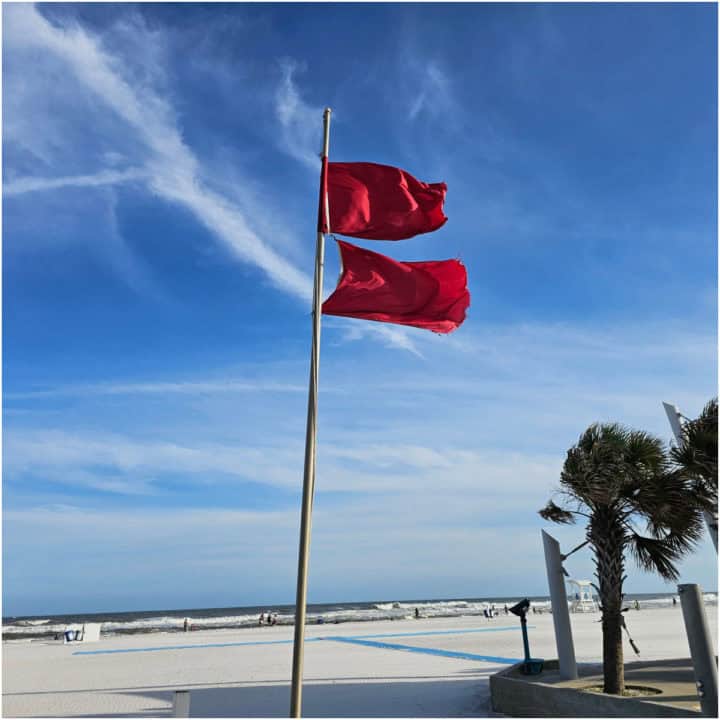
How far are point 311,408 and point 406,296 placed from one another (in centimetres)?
187

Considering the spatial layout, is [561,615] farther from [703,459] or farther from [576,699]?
[703,459]

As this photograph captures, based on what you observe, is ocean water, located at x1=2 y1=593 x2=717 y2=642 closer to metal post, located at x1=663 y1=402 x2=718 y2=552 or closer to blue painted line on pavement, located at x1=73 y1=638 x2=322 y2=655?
blue painted line on pavement, located at x1=73 y1=638 x2=322 y2=655

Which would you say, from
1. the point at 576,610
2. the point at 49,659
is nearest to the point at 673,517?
the point at 49,659

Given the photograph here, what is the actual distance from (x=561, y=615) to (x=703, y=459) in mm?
3591

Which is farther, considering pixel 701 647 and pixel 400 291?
pixel 400 291

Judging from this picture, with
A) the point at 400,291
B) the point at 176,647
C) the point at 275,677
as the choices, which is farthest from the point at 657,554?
the point at 176,647

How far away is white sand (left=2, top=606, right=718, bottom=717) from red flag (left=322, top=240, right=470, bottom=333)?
20.8ft

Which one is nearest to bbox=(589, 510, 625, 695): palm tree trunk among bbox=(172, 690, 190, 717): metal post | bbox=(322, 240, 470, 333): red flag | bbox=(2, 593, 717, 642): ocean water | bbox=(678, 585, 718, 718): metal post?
bbox=(678, 585, 718, 718): metal post

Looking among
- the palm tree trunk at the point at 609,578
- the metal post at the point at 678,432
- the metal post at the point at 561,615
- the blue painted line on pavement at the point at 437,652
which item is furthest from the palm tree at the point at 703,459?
the blue painted line on pavement at the point at 437,652

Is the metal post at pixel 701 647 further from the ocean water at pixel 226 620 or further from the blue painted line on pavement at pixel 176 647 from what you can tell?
the ocean water at pixel 226 620

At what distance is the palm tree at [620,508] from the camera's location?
29.7 ft

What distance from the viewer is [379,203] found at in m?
7.36

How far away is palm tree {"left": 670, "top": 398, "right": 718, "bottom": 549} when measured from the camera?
8.68 metres

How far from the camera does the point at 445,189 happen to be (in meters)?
7.73
